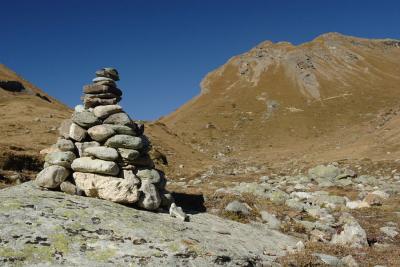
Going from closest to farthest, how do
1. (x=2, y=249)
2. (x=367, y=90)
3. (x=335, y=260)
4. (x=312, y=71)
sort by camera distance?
1. (x=2, y=249)
2. (x=335, y=260)
3. (x=367, y=90)
4. (x=312, y=71)

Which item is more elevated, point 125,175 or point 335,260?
point 125,175

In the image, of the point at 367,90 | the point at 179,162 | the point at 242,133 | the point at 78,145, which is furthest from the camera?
the point at 367,90

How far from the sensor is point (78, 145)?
54.6ft

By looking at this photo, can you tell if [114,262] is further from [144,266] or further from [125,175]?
[125,175]

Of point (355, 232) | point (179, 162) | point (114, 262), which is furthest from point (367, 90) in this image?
point (114, 262)

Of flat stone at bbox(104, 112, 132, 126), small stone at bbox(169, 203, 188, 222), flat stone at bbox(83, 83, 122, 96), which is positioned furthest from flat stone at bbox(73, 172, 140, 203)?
flat stone at bbox(83, 83, 122, 96)

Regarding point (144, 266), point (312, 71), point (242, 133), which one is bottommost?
point (144, 266)

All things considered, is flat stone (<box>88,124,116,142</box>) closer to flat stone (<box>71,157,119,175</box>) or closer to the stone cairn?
the stone cairn

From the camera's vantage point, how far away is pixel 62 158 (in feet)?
52.1

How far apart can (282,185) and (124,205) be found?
2321cm

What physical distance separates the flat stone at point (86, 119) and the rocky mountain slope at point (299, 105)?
4140cm

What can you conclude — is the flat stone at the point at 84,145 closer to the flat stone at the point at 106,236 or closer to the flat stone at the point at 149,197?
the flat stone at the point at 106,236

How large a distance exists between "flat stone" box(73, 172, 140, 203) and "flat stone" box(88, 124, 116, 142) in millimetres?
1572

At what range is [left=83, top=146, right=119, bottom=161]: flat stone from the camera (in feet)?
51.9
